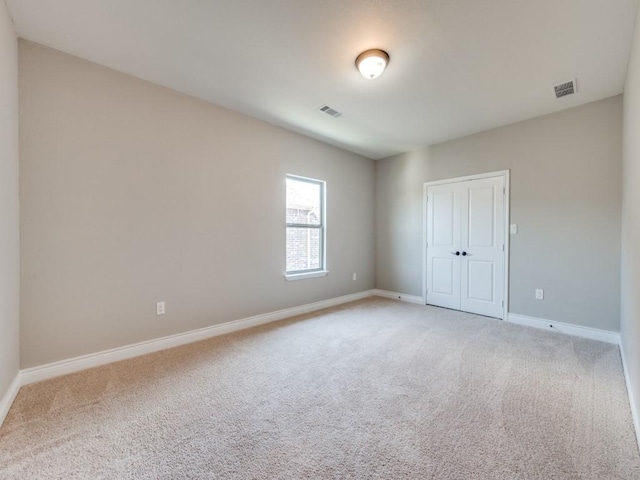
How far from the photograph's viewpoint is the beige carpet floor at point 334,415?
4.45 feet

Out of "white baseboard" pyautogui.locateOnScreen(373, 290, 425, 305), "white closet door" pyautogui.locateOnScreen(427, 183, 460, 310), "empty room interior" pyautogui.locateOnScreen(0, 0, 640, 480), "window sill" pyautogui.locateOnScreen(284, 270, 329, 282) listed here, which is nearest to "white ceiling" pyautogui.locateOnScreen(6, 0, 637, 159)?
"empty room interior" pyautogui.locateOnScreen(0, 0, 640, 480)

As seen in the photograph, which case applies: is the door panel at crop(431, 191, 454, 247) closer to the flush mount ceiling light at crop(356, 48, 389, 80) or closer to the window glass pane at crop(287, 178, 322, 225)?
the window glass pane at crop(287, 178, 322, 225)

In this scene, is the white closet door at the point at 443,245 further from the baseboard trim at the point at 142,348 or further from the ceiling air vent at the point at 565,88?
the baseboard trim at the point at 142,348

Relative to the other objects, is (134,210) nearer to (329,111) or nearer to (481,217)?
(329,111)

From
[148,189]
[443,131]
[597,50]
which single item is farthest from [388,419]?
[443,131]

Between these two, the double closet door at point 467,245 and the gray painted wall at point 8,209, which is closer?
the gray painted wall at point 8,209

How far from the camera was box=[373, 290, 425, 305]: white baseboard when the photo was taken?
15.3ft

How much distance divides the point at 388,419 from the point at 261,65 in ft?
9.35

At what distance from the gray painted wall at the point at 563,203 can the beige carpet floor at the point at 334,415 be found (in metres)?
0.58

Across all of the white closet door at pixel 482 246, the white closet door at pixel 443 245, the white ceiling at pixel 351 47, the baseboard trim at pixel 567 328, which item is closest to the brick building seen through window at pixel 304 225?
the white ceiling at pixel 351 47

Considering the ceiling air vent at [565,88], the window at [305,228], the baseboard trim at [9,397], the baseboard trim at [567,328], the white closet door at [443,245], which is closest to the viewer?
the baseboard trim at [9,397]

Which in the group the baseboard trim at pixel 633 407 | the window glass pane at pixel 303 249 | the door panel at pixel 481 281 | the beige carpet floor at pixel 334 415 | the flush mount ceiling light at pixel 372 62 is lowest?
the beige carpet floor at pixel 334 415

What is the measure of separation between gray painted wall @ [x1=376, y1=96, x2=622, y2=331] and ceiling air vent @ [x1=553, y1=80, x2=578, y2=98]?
0.47 meters

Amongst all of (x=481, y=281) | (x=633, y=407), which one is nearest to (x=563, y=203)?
(x=481, y=281)
